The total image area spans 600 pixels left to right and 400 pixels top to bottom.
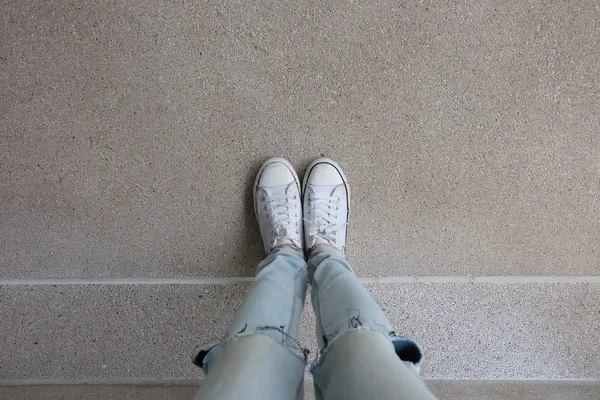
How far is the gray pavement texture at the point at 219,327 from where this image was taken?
3.31ft

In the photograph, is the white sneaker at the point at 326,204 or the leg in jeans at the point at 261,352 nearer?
the leg in jeans at the point at 261,352

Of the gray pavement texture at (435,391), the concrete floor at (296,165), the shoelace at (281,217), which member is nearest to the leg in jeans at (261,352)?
the shoelace at (281,217)

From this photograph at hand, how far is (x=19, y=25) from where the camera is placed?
88 cm

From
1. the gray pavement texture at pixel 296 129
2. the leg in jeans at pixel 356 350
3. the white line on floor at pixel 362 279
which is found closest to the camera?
the leg in jeans at pixel 356 350

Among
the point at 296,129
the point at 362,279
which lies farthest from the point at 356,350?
the point at 296,129

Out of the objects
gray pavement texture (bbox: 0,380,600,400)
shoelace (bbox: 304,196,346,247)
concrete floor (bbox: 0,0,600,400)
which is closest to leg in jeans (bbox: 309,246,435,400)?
shoelace (bbox: 304,196,346,247)

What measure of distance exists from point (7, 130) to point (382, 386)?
97cm

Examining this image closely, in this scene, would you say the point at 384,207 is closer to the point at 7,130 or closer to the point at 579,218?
the point at 579,218

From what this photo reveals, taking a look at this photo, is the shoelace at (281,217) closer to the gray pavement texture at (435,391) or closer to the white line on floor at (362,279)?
the white line on floor at (362,279)

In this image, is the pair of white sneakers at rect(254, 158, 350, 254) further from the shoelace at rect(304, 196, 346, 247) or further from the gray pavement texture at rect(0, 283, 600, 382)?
the gray pavement texture at rect(0, 283, 600, 382)

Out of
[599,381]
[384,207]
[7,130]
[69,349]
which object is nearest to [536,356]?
[599,381]

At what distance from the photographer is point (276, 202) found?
0.98 m

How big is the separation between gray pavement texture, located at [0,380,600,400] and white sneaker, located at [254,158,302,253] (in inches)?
18.8

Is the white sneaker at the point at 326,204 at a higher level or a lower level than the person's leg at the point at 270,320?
higher
